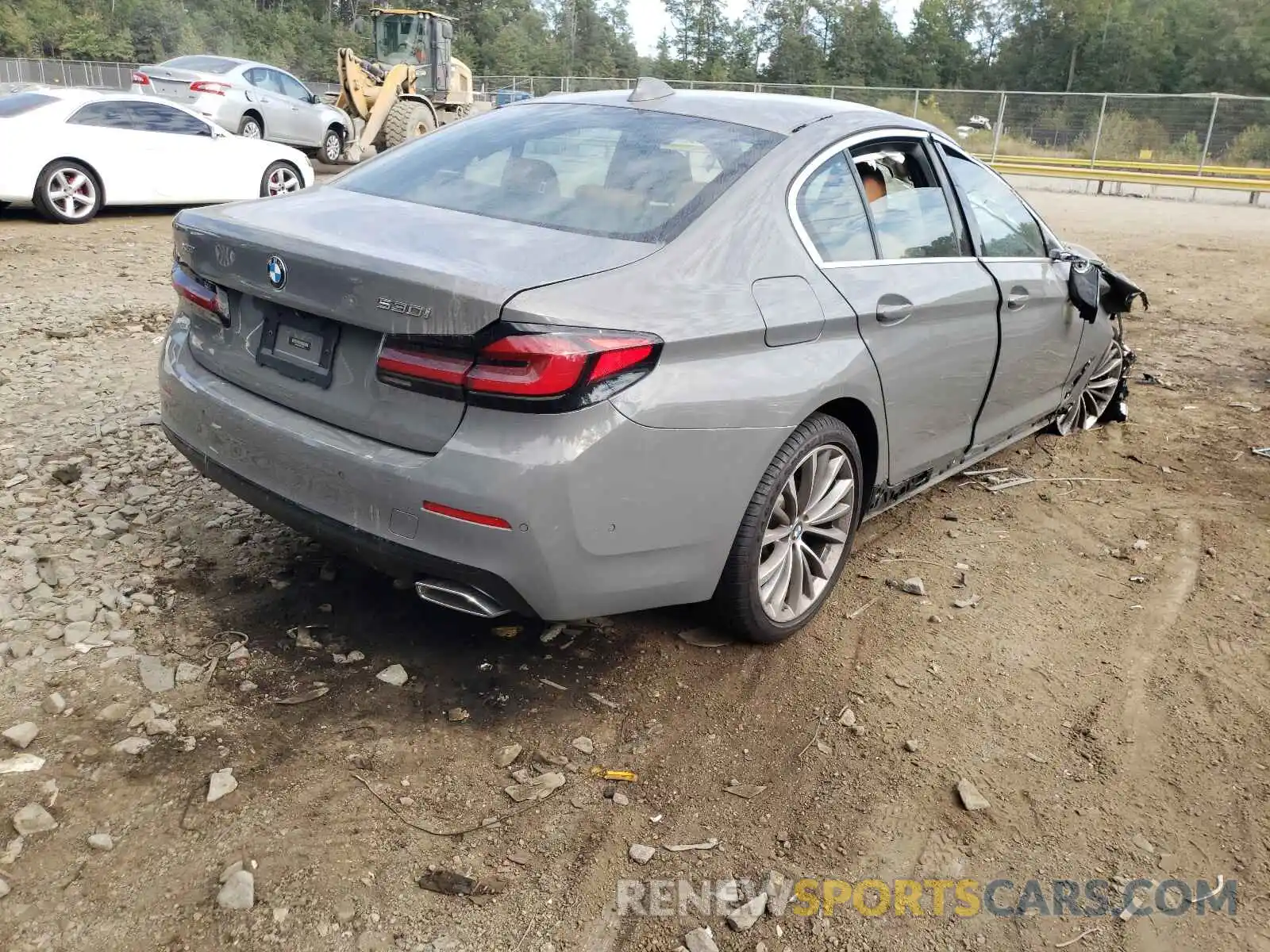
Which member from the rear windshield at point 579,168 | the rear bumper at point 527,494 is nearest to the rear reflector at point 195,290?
the rear bumper at point 527,494

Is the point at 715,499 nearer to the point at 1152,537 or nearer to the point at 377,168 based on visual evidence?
the point at 377,168

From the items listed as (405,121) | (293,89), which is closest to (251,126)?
(293,89)

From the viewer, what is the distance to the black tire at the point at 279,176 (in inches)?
→ 488

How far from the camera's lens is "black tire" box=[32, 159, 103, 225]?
10352mm

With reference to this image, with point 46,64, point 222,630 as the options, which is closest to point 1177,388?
point 222,630

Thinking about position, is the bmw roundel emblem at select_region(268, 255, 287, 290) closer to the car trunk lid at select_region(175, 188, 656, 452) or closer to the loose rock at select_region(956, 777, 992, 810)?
the car trunk lid at select_region(175, 188, 656, 452)

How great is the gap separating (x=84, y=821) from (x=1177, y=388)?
22.0ft

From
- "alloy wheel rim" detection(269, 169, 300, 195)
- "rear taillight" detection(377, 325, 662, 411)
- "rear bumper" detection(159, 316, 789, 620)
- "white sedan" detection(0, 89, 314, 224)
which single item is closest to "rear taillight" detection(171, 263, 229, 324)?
"rear bumper" detection(159, 316, 789, 620)

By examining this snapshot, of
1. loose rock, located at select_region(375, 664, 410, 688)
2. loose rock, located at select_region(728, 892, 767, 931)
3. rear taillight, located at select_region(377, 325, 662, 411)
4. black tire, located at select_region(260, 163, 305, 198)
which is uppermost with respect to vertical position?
rear taillight, located at select_region(377, 325, 662, 411)

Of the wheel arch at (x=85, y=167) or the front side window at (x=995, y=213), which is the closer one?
the front side window at (x=995, y=213)

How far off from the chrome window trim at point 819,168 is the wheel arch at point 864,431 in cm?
44

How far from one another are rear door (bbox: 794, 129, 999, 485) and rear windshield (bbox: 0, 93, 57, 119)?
9.73 meters

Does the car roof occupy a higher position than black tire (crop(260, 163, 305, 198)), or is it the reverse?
the car roof

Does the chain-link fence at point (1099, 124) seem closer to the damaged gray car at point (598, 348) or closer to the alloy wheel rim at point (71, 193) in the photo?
the alloy wheel rim at point (71, 193)
